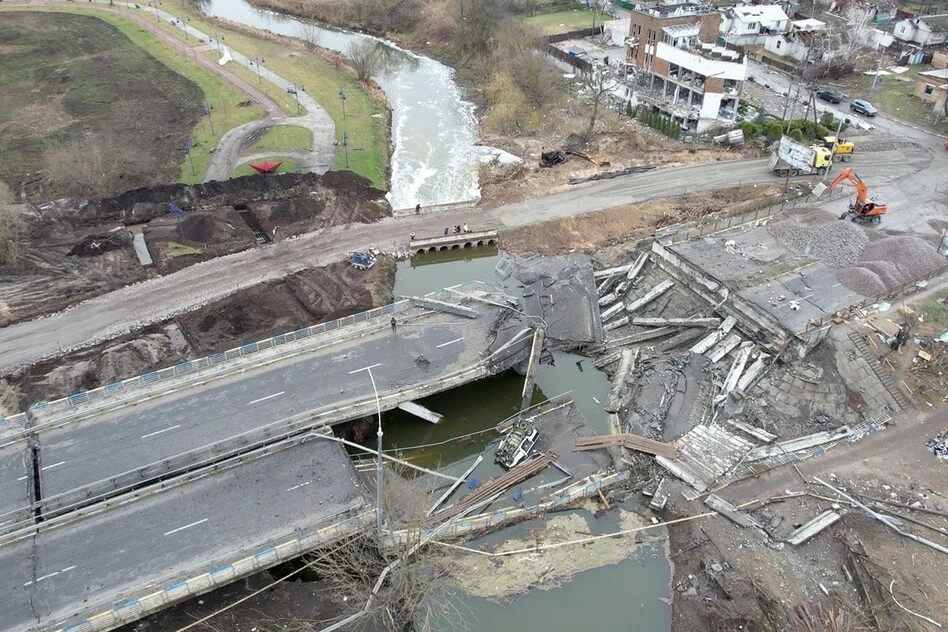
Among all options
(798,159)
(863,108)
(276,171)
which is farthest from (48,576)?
(863,108)

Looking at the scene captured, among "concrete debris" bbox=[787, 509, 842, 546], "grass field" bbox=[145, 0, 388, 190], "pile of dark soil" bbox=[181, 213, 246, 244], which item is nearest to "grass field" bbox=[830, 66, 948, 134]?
"concrete debris" bbox=[787, 509, 842, 546]

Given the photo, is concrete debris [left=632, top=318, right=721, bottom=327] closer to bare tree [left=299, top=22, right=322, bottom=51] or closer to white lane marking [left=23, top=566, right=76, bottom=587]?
white lane marking [left=23, top=566, right=76, bottom=587]

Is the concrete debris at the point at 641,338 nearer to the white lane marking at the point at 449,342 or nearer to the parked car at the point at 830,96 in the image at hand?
the white lane marking at the point at 449,342

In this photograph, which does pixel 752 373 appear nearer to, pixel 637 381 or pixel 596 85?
pixel 637 381

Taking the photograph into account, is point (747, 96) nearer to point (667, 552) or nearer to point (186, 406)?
point (667, 552)

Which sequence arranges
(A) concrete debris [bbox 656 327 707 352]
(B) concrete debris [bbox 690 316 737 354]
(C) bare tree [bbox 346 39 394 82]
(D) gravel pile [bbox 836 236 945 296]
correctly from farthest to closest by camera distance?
(C) bare tree [bbox 346 39 394 82] < (A) concrete debris [bbox 656 327 707 352] < (D) gravel pile [bbox 836 236 945 296] < (B) concrete debris [bbox 690 316 737 354]
